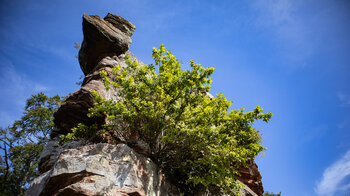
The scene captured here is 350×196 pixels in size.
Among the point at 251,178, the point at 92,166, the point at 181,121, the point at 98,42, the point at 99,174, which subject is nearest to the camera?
the point at 99,174

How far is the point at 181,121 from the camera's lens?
10.2 meters

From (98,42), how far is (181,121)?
13.1 metres

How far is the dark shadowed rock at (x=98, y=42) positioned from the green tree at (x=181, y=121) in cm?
859

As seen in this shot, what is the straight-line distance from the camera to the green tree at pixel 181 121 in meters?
9.91

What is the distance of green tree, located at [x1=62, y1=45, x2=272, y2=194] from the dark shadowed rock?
8586 mm

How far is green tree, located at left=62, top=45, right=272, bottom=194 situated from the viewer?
9.91 m

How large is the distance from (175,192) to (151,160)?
8.44ft

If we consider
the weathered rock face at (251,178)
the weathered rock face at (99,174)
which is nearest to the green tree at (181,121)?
the weathered rock face at (99,174)

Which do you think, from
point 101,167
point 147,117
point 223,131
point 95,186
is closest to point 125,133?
point 147,117

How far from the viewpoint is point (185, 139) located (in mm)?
10422

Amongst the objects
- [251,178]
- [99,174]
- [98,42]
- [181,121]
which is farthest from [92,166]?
[251,178]

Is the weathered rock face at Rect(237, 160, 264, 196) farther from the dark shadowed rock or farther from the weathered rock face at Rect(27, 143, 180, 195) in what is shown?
the dark shadowed rock

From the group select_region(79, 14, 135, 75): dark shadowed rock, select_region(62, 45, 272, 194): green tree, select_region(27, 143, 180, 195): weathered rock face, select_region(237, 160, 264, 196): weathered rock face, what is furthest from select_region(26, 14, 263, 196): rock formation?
select_region(79, 14, 135, 75): dark shadowed rock

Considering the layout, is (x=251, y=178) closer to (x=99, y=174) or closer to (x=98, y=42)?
(x=99, y=174)
